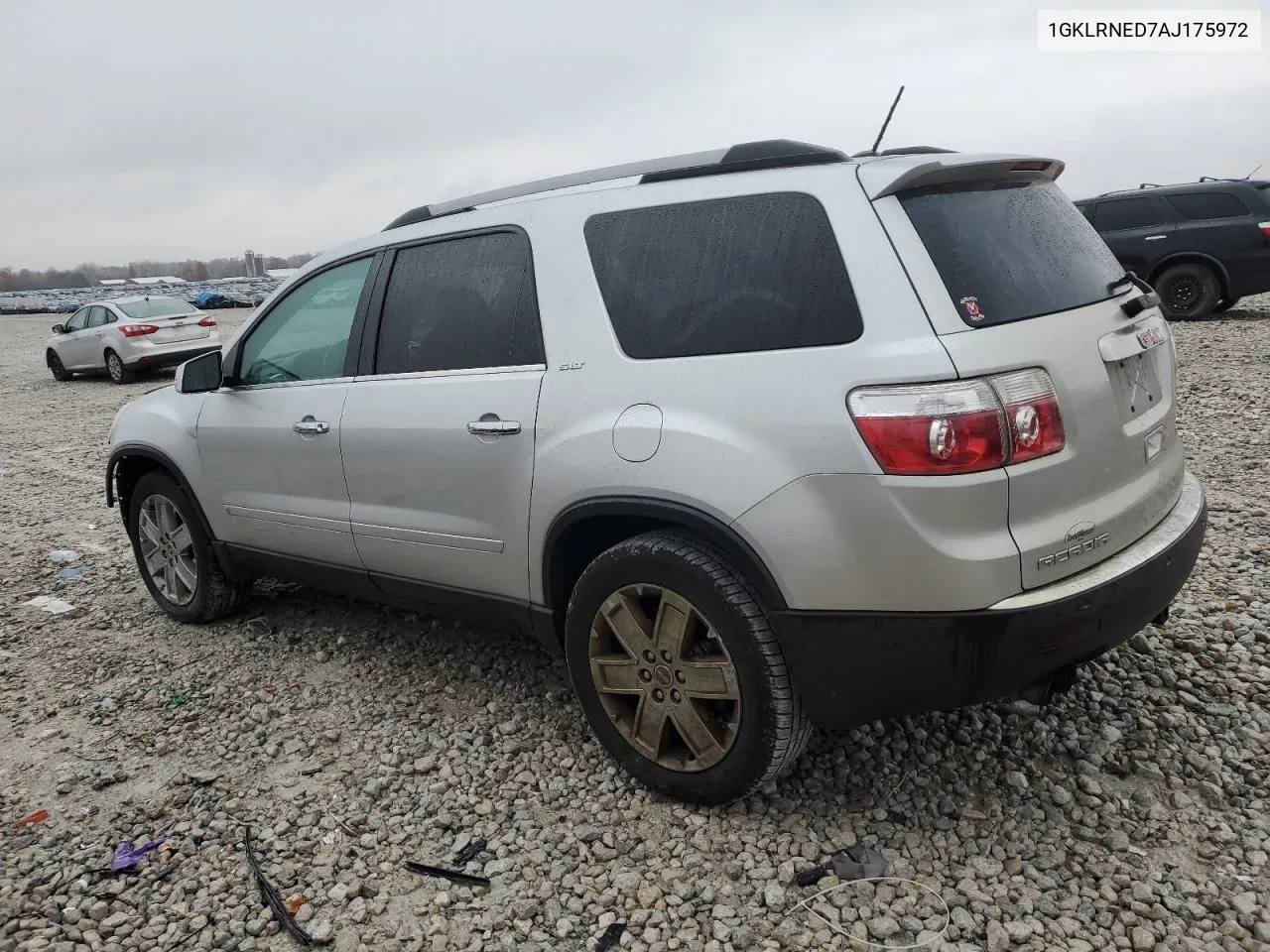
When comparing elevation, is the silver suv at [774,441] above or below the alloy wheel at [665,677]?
above

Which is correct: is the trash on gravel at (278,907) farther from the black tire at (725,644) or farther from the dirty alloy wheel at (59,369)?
the dirty alloy wheel at (59,369)

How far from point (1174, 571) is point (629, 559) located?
154 cm

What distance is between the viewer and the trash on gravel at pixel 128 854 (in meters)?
2.80

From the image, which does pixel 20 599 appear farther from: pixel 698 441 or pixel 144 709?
pixel 698 441

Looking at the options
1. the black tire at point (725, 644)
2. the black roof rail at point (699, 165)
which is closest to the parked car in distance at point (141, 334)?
the black roof rail at point (699, 165)

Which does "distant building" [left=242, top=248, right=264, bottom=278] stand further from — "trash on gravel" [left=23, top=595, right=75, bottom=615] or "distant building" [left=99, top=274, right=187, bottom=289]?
"trash on gravel" [left=23, top=595, right=75, bottom=615]

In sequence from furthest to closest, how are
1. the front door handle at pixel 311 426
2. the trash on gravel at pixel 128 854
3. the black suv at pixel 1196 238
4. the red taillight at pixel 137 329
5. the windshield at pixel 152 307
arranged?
1. the windshield at pixel 152 307
2. the red taillight at pixel 137 329
3. the black suv at pixel 1196 238
4. the front door handle at pixel 311 426
5. the trash on gravel at pixel 128 854

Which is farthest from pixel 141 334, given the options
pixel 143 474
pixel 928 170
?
pixel 928 170

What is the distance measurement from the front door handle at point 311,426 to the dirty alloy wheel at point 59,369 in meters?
17.0

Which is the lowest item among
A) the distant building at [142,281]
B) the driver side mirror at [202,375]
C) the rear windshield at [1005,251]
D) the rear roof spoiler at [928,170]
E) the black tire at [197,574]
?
the distant building at [142,281]

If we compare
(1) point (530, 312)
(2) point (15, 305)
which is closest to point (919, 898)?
(1) point (530, 312)

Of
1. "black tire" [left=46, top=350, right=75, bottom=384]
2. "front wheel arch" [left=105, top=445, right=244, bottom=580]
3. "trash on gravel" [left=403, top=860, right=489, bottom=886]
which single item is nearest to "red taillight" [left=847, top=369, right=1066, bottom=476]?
"trash on gravel" [left=403, top=860, right=489, bottom=886]

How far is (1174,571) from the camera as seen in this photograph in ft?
8.43

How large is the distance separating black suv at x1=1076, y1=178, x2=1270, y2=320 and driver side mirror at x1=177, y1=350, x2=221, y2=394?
11.1 m
